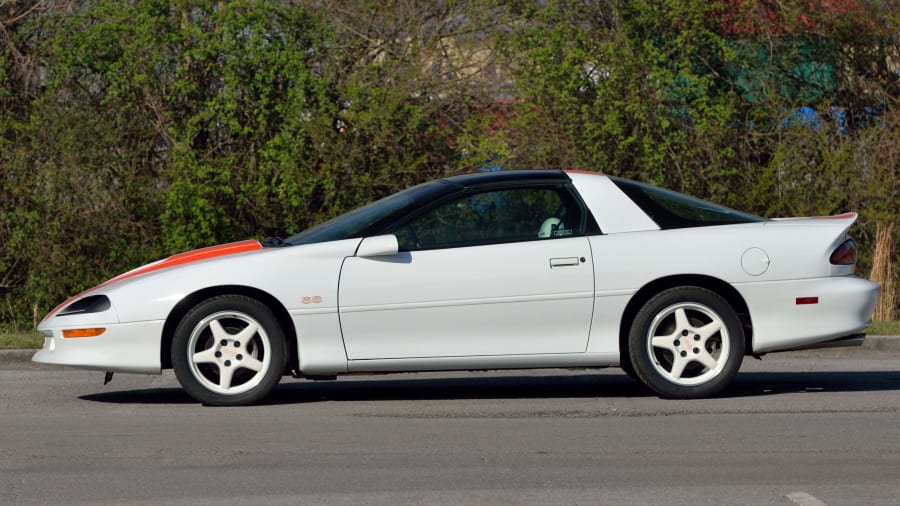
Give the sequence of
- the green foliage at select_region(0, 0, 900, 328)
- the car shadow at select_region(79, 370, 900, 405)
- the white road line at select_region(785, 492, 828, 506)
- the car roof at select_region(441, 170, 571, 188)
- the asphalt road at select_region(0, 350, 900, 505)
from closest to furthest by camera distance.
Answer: the white road line at select_region(785, 492, 828, 506)
the asphalt road at select_region(0, 350, 900, 505)
the car roof at select_region(441, 170, 571, 188)
the car shadow at select_region(79, 370, 900, 405)
the green foliage at select_region(0, 0, 900, 328)

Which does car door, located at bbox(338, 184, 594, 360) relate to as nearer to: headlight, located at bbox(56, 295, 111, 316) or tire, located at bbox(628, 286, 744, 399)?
tire, located at bbox(628, 286, 744, 399)

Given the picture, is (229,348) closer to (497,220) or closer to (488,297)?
(488,297)

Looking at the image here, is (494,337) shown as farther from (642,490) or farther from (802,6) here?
(802,6)

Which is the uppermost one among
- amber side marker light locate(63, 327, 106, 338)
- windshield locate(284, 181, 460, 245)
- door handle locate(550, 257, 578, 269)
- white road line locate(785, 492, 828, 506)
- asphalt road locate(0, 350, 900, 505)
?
windshield locate(284, 181, 460, 245)

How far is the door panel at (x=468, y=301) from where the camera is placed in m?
7.89

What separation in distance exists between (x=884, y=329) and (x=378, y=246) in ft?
20.6

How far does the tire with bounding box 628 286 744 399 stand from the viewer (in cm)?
805

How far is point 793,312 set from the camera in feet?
26.8

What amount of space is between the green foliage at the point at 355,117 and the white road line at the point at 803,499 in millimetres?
10413

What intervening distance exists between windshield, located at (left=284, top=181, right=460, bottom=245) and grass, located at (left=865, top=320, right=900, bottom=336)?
5.40 metres

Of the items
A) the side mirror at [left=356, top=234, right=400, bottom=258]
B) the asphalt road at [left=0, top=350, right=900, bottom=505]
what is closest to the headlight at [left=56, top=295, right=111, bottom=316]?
the asphalt road at [left=0, top=350, right=900, bottom=505]

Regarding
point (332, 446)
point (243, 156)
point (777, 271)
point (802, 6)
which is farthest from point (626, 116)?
point (332, 446)

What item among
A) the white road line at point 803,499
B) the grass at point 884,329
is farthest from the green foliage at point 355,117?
the white road line at point 803,499

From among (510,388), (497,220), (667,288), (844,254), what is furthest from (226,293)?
(844,254)
